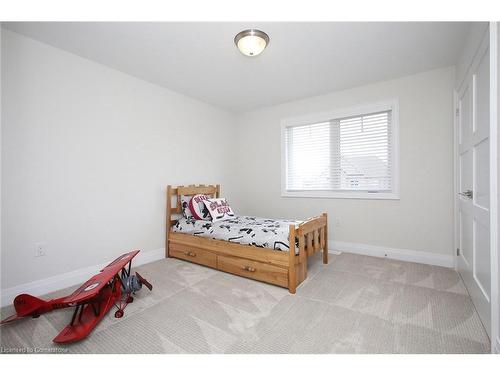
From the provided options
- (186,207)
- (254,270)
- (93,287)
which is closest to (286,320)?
(254,270)

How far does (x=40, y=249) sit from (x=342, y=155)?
12.3ft

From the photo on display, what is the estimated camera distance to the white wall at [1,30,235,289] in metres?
2.02

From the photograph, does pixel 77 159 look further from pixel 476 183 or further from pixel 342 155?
pixel 476 183

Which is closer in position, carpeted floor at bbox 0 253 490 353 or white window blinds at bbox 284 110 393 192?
carpeted floor at bbox 0 253 490 353

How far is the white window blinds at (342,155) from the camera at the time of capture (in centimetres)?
318

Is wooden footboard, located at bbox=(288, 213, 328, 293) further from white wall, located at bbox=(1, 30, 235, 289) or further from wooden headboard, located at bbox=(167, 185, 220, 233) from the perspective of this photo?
white wall, located at bbox=(1, 30, 235, 289)

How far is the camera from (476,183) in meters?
1.84

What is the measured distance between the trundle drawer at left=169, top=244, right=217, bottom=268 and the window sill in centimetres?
173

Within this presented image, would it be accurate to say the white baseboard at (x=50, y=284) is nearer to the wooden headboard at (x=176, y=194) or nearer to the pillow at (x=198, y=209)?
the wooden headboard at (x=176, y=194)

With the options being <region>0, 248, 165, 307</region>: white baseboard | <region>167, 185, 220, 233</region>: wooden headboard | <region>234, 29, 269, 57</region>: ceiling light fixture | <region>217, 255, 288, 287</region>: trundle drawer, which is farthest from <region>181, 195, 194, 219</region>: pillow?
<region>234, 29, 269, 57</region>: ceiling light fixture

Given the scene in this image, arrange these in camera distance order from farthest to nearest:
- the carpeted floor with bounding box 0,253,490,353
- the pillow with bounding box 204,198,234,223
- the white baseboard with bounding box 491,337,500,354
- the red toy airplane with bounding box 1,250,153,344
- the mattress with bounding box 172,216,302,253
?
the pillow with bounding box 204,198,234,223 < the mattress with bounding box 172,216,302,253 < the red toy airplane with bounding box 1,250,153,344 < the carpeted floor with bounding box 0,253,490,353 < the white baseboard with bounding box 491,337,500,354

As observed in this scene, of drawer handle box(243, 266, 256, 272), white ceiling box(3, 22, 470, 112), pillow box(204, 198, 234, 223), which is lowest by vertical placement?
drawer handle box(243, 266, 256, 272)

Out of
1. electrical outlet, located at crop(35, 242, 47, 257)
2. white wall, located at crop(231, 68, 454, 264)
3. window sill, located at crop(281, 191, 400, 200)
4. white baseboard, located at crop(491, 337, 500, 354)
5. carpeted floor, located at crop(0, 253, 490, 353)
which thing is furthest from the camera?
window sill, located at crop(281, 191, 400, 200)

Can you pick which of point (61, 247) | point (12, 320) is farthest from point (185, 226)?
point (12, 320)
